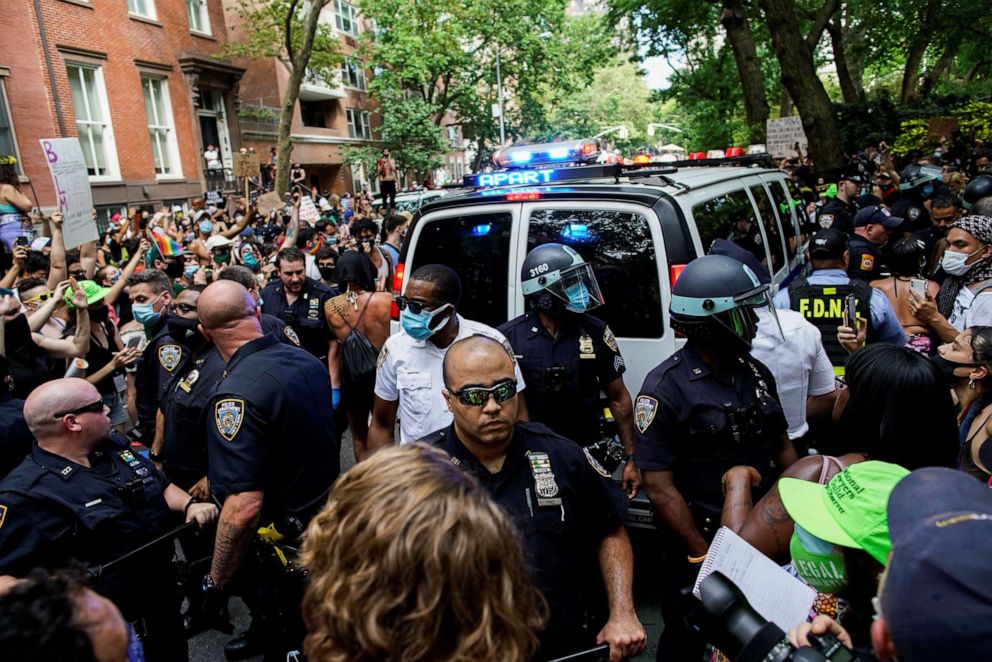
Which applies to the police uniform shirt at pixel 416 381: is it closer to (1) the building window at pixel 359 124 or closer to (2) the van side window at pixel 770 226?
(2) the van side window at pixel 770 226

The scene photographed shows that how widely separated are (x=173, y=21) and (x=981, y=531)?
80.8 ft

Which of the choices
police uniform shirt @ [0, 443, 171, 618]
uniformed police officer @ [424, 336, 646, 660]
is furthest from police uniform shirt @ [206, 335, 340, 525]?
uniformed police officer @ [424, 336, 646, 660]

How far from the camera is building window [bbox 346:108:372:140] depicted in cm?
3559

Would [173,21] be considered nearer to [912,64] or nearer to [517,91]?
[517,91]

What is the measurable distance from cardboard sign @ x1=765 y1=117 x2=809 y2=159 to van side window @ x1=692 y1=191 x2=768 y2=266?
10803 millimetres

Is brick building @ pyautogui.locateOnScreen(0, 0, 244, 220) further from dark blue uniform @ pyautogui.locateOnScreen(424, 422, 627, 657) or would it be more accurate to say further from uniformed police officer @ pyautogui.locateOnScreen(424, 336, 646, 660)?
dark blue uniform @ pyautogui.locateOnScreen(424, 422, 627, 657)

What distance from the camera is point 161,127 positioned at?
20859mm

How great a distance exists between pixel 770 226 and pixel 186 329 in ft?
15.4

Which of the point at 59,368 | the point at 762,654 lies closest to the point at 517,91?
the point at 59,368

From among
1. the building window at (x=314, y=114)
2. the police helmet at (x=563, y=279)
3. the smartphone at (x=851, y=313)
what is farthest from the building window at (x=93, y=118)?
the smartphone at (x=851, y=313)

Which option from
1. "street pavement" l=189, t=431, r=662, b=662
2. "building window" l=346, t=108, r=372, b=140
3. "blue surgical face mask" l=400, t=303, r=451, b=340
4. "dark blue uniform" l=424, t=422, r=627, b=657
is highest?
"building window" l=346, t=108, r=372, b=140

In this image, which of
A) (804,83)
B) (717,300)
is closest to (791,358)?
(717,300)

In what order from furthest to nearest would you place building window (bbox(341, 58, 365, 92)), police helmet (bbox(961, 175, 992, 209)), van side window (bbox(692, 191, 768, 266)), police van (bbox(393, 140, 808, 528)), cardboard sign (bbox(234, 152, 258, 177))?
building window (bbox(341, 58, 365, 92)) < cardboard sign (bbox(234, 152, 258, 177)) < police helmet (bbox(961, 175, 992, 209)) < van side window (bbox(692, 191, 768, 266)) < police van (bbox(393, 140, 808, 528))

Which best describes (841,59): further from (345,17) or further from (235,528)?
(235,528)
